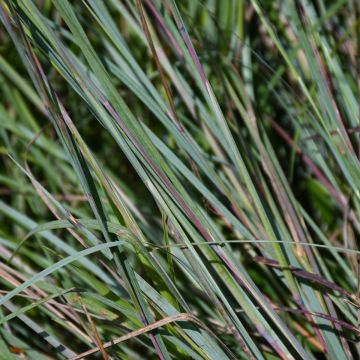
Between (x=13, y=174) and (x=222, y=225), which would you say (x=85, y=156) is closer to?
(x=222, y=225)

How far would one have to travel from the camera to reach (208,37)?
1.12 m

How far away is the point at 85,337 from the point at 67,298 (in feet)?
0.30

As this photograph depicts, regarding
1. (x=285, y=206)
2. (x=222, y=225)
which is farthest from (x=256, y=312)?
(x=222, y=225)

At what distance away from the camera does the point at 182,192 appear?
0.69 metres

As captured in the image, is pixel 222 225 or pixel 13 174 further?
pixel 13 174

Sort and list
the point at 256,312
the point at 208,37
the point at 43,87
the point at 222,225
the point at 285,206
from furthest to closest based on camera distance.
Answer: the point at 208,37, the point at 222,225, the point at 285,206, the point at 256,312, the point at 43,87

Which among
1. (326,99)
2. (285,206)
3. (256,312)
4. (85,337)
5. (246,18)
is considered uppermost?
(246,18)

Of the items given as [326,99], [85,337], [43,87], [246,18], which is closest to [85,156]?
[43,87]

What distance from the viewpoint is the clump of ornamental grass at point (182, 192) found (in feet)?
2.13

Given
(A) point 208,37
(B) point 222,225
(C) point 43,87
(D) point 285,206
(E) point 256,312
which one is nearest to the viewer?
(C) point 43,87

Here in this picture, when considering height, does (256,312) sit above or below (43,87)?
below

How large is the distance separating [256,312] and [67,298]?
0.77 feet

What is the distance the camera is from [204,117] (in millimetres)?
896

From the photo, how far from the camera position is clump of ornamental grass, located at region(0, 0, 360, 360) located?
65 cm
